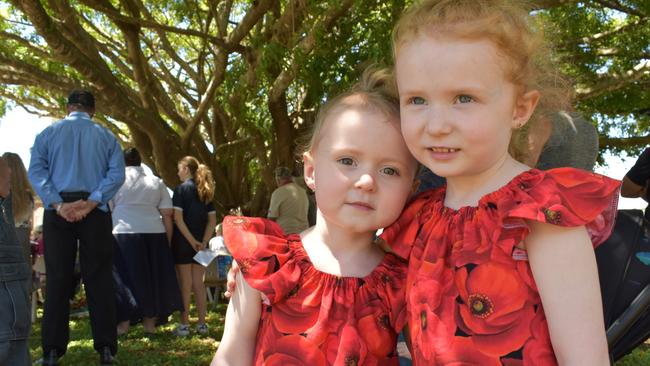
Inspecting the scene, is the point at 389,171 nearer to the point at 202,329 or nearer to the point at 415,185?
the point at 415,185

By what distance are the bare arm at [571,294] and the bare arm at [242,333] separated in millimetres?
726

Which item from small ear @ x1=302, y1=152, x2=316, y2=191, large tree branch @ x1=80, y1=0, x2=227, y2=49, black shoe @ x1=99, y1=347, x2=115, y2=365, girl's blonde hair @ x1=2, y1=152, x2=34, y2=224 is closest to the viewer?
small ear @ x1=302, y1=152, x2=316, y2=191

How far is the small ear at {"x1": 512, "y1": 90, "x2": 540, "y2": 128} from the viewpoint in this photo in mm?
1599

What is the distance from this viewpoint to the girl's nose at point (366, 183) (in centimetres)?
169

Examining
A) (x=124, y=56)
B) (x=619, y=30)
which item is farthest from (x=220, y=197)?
(x=619, y=30)

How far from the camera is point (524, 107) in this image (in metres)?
1.62

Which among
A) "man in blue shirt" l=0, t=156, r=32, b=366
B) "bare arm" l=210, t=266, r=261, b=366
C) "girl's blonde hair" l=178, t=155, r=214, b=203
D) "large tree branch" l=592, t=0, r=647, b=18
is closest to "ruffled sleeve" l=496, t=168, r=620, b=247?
"bare arm" l=210, t=266, r=261, b=366

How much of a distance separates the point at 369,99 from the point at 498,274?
59 cm

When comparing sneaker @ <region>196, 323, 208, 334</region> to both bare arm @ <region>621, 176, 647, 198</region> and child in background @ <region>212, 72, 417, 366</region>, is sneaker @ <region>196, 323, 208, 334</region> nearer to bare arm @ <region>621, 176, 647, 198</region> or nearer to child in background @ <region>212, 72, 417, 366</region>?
bare arm @ <region>621, 176, 647, 198</region>

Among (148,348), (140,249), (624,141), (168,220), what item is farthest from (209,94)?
(624,141)

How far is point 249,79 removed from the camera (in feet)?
26.2

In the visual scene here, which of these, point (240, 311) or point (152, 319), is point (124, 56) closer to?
point (152, 319)

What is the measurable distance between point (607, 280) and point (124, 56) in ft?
42.9

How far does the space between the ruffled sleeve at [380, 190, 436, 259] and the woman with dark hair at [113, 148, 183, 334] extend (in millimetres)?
5466
